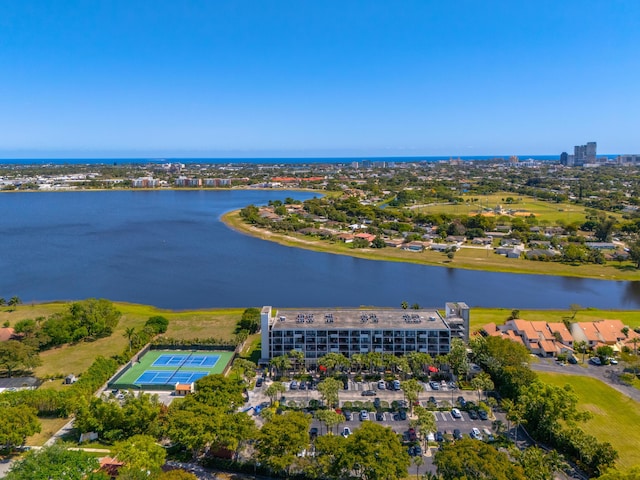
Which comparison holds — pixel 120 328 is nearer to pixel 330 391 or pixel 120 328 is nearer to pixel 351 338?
pixel 351 338

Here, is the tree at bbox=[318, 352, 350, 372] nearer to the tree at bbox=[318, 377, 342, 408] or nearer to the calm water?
the tree at bbox=[318, 377, 342, 408]

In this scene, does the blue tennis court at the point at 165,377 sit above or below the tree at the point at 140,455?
below

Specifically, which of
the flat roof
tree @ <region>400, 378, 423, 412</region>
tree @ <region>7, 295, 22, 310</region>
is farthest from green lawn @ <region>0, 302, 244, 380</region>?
tree @ <region>400, 378, 423, 412</region>

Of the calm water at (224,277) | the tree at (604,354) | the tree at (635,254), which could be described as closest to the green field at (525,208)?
the tree at (635,254)

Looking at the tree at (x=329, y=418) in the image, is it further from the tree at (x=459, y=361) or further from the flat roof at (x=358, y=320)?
the tree at (x=459, y=361)

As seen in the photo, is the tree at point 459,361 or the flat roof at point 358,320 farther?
the flat roof at point 358,320

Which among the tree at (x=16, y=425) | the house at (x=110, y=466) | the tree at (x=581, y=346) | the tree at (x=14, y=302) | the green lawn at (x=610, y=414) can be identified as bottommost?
the green lawn at (x=610, y=414)
